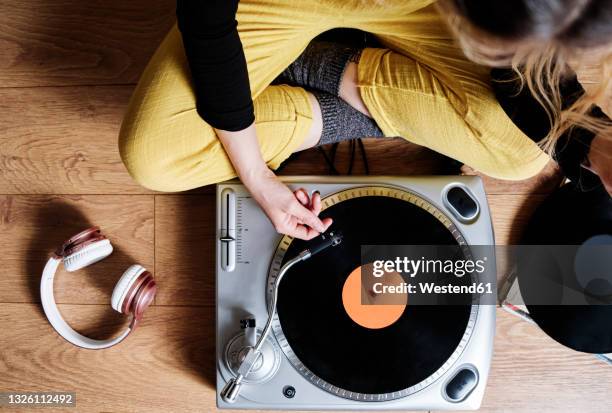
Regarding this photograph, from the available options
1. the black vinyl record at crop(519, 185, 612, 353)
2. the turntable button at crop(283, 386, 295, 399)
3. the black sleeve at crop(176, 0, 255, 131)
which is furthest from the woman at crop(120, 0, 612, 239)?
the turntable button at crop(283, 386, 295, 399)

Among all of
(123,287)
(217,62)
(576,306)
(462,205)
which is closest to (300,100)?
(217,62)

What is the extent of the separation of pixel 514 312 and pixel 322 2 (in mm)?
539

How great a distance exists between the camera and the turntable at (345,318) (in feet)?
2.50

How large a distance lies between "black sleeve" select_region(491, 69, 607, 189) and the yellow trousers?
1.1 inches

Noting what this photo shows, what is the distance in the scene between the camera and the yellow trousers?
66 cm

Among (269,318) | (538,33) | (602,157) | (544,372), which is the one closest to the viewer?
(538,33)

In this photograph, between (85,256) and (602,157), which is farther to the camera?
(85,256)

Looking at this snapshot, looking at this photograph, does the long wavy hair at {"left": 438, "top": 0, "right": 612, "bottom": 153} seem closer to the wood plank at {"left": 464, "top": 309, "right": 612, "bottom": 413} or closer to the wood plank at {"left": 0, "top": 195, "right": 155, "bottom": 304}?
the wood plank at {"left": 464, "top": 309, "right": 612, "bottom": 413}

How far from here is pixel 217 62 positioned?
617mm

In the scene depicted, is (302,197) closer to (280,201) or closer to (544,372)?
(280,201)

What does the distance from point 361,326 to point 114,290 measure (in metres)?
0.37

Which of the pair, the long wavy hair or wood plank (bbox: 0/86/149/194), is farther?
wood plank (bbox: 0/86/149/194)

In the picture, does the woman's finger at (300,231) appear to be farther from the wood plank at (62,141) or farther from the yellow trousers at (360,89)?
the wood plank at (62,141)

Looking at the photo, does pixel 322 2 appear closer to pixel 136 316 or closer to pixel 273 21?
pixel 273 21
